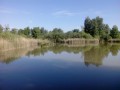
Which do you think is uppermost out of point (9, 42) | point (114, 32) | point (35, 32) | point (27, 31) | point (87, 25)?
point (87, 25)

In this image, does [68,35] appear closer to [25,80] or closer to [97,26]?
[97,26]

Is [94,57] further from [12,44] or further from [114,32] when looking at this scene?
[114,32]

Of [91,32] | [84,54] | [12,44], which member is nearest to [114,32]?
[91,32]

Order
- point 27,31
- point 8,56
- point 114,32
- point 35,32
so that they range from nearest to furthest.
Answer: point 8,56, point 35,32, point 27,31, point 114,32

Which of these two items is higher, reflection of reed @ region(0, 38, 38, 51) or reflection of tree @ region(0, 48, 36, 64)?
reflection of reed @ region(0, 38, 38, 51)

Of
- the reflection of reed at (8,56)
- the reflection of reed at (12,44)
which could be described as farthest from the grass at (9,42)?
the reflection of reed at (8,56)

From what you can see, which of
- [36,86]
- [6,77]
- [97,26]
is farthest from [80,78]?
[97,26]

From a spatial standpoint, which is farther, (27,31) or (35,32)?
(27,31)

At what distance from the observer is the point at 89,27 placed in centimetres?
6294

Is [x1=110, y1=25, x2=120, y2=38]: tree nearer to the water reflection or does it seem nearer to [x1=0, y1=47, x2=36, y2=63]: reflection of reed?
the water reflection

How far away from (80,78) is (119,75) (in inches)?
66.9

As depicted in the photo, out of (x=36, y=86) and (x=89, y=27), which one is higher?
(x=89, y=27)

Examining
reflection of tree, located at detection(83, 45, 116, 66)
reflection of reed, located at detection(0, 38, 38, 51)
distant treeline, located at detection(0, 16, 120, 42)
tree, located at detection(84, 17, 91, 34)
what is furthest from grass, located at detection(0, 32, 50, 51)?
tree, located at detection(84, 17, 91, 34)

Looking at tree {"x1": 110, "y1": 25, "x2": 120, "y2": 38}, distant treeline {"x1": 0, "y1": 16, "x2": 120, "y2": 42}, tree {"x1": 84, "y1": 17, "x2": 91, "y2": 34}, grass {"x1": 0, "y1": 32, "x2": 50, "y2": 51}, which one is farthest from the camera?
tree {"x1": 84, "y1": 17, "x2": 91, "y2": 34}
